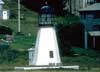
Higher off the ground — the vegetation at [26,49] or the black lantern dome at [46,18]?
the black lantern dome at [46,18]

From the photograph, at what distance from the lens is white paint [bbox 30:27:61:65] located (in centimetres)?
2656

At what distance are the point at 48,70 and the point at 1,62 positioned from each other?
9.39 meters

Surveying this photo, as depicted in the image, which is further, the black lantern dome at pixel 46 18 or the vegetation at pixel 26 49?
the vegetation at pixel 26 49

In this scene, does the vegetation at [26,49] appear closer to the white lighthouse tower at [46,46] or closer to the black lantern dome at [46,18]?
the white lighthouse tower at [46,46]

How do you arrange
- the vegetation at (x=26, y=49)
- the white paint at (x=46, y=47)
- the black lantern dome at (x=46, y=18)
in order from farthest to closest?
1. the vegetation at (x=26, y=49)
2. the black lantern dome at (x=46, y=18)
3. the white paint at (x=46, y=47)

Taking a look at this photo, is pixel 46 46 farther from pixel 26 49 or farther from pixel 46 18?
pixel 26 49

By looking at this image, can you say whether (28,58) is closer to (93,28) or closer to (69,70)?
(69,70)

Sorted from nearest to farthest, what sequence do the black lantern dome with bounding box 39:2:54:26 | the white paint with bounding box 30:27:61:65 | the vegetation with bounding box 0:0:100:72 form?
the white paint with bounding box 30:27:61:65 < the black lantern dome with bounding box 39:2:54:26 < the vegetation with bounding box 0:0:100:72

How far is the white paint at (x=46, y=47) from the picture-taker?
87.1 feet

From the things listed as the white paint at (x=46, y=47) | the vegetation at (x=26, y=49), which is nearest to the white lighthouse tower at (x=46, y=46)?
the white paint at (x=46, y=47)

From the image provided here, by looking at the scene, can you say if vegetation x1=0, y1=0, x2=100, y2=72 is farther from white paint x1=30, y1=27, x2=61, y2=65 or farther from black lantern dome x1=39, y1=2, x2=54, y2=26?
black lantern dome x1=39, y1=2, x2=54, y2=26

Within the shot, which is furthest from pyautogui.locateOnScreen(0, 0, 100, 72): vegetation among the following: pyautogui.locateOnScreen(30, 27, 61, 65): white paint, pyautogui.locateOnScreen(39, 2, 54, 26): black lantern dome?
pyautogui.locateOnScreen(39, 2, 54, 26): black lantern dome

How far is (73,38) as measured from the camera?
47938 mm

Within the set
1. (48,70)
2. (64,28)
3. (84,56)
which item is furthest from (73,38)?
(48,70)
